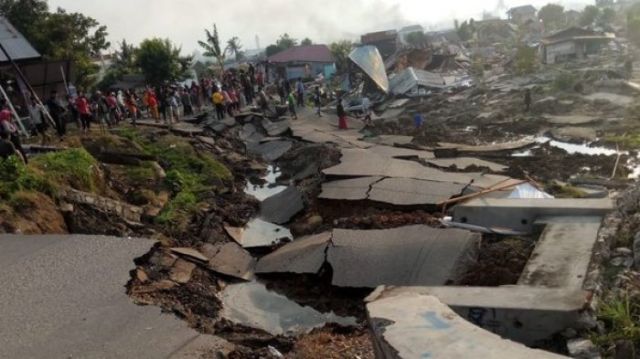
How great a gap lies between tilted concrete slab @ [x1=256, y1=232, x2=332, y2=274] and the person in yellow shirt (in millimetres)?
11643

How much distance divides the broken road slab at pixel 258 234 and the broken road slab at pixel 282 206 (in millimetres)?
200

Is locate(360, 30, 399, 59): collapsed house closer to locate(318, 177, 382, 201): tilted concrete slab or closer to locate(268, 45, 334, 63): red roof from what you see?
locate(268, 45, 334, 63): red roof

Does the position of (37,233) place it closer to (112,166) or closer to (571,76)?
(112,166)

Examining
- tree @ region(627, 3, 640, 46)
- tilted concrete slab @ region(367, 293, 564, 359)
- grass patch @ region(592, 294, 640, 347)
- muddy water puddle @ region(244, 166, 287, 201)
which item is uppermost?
tree @ region(627, 3, 640, 46)

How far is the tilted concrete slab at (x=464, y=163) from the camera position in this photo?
11.4 meters

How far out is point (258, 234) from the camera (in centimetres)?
977

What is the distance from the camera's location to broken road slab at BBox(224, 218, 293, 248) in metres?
9.14

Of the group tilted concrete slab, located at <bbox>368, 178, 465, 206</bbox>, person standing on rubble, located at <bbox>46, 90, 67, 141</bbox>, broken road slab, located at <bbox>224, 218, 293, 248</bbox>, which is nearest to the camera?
tilted concrete slab, located at <bbox>368, 178, 465, 206</bbox>

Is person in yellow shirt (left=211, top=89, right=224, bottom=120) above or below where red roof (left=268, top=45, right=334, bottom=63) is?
below

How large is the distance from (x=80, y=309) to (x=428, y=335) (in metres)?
3.47

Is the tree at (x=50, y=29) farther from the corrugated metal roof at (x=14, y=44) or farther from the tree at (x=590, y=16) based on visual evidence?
the tree at (x=590, y=16)

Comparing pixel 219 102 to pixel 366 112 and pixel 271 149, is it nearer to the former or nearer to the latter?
pixel 271 149

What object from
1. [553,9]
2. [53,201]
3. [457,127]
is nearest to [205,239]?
[53,201]

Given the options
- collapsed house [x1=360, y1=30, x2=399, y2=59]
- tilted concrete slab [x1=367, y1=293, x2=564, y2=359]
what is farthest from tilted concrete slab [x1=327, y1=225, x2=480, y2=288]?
collapsed house [x1=360, y1=30, x2=399, y2=59]
